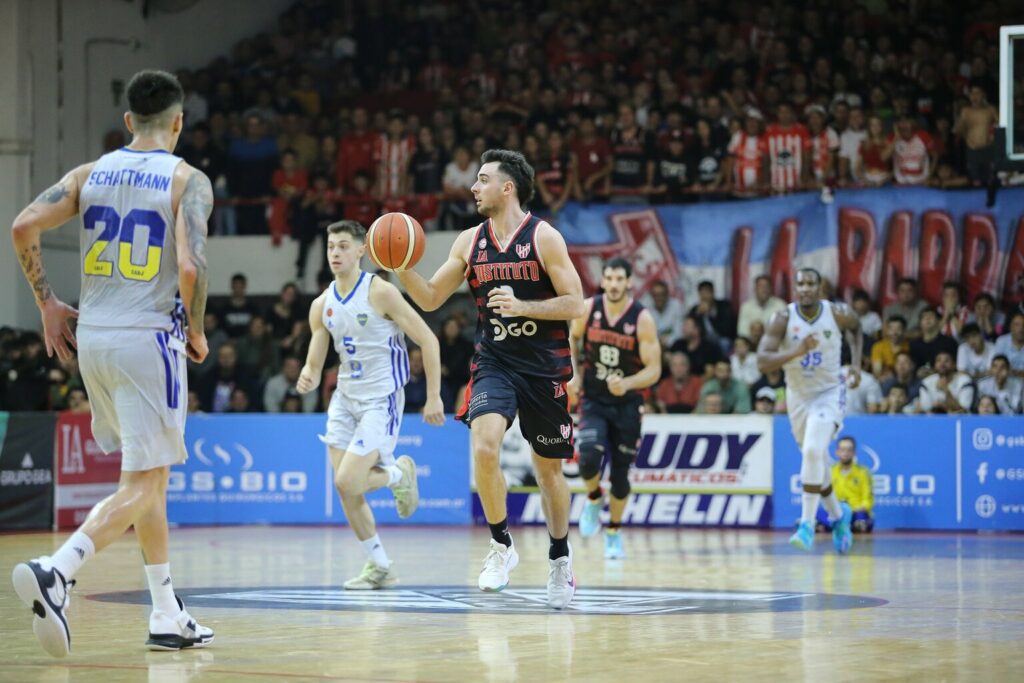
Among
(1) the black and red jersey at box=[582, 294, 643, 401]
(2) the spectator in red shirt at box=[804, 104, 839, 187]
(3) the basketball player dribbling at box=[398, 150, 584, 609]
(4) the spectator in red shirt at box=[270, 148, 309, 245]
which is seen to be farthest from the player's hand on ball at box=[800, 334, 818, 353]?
(4) the spectator in red shirt at box=[270, 148, 309, 245]

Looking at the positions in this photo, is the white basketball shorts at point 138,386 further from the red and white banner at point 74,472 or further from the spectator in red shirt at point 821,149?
the spectator in red shirt at point 821,149

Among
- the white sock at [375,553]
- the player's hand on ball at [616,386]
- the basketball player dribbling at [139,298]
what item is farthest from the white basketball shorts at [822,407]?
the basketball player dribbling at [139,298]

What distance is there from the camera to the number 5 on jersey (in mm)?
6895

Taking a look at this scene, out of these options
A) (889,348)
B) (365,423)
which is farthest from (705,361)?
(365,423)

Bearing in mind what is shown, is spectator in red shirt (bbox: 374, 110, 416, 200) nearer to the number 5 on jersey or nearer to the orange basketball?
the orange basketball

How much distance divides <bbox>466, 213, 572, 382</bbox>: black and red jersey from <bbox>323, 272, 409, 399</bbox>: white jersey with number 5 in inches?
92.3

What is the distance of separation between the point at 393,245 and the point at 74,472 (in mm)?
10584

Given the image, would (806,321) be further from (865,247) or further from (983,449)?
(865,247)

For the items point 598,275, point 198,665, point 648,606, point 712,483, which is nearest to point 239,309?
point 598,275

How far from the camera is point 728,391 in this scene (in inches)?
718

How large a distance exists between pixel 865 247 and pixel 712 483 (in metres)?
4.24

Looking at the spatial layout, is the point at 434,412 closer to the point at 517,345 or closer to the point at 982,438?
the point at 517,345

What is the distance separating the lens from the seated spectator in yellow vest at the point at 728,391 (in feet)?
59.6

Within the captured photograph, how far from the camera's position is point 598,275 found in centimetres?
2036
